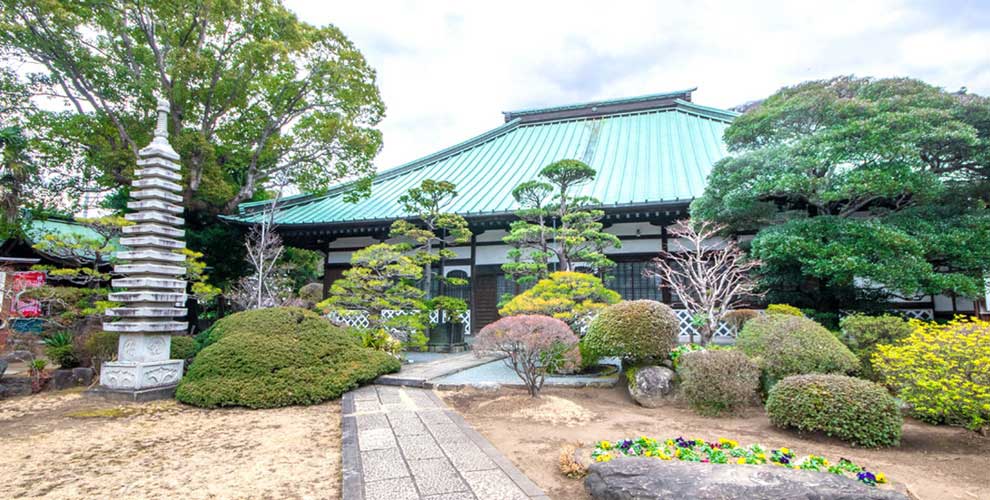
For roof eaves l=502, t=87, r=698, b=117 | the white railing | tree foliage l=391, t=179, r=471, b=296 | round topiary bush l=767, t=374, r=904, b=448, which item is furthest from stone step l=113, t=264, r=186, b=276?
roof eaves l=502, t=87, r=698, b=117

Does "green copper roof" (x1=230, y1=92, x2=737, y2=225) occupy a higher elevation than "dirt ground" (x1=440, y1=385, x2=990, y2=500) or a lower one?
higher

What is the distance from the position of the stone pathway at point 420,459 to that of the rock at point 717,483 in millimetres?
547

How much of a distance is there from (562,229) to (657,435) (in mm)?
5611


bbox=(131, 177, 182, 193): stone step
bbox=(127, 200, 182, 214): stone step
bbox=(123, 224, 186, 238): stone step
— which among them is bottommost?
bbox=(123, 224, 186, 238): stone step

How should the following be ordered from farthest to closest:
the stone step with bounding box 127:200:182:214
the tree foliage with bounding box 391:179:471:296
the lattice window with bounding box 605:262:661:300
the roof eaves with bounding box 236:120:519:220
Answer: the roof eaves with bounding box 236:120:519:220 → the lattice window with bounding box 605:262:661:300 → the tree foliage with bounding box 391:179:471:296 → the stone step with bounding box 127:200:182:214

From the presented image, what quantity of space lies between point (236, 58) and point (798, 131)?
13590mm

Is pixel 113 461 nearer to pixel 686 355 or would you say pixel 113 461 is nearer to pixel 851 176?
pixel 686 355

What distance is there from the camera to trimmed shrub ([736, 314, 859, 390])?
572 centimetres

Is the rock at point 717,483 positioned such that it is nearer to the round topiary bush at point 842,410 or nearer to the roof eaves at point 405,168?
the round topiary bush at point 842,410

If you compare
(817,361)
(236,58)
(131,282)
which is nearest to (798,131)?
(817,361)

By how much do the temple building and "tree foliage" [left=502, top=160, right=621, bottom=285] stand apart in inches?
44.3

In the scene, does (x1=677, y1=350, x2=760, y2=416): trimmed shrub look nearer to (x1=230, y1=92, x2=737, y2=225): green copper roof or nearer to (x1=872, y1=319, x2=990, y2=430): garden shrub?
(x1=872, y1=319, x2=990, y2=430): garden shrub

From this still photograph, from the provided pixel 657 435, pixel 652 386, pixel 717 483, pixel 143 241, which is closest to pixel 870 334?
pixel 652 386

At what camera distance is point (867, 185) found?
25.5 ft
